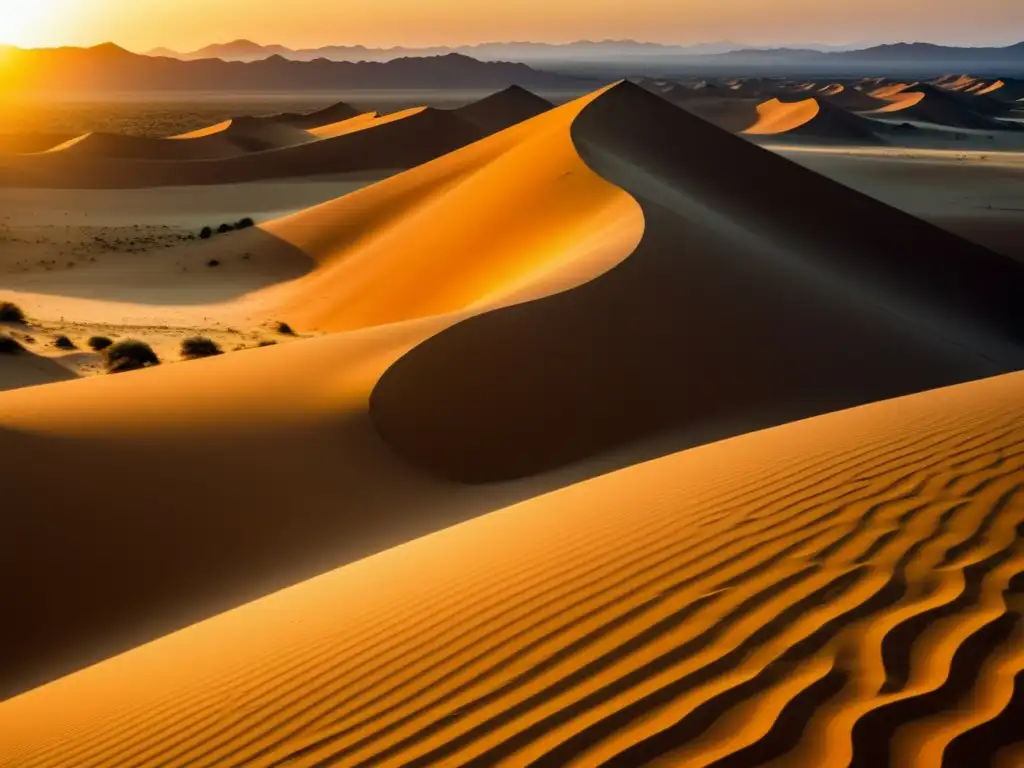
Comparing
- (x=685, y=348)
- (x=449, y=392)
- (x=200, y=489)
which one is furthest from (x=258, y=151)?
(x=200, y=489)

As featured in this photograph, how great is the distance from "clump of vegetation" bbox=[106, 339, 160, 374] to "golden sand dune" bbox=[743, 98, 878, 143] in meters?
74.5

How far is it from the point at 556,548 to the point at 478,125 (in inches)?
2525

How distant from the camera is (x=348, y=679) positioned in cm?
404

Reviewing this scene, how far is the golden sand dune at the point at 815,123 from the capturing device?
262 ft

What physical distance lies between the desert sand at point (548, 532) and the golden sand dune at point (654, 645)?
18 mm

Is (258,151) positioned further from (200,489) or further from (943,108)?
(943,108)

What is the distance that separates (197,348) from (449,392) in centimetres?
619

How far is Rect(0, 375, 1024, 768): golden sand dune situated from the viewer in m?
2.99

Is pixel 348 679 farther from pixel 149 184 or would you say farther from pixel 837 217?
pixel 149 184

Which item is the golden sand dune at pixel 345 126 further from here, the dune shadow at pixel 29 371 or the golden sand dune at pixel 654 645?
the golden sand dune at pixel 654 645

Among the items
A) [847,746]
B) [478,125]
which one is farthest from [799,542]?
[478,125]

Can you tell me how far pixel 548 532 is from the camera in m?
5.62

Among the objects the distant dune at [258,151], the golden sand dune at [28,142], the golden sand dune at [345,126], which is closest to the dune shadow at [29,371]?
the distant dune at [258,151]

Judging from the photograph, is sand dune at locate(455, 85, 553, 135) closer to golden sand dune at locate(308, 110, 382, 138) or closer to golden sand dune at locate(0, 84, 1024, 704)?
golden sand dune at locate(308, 110, 382, 138)
